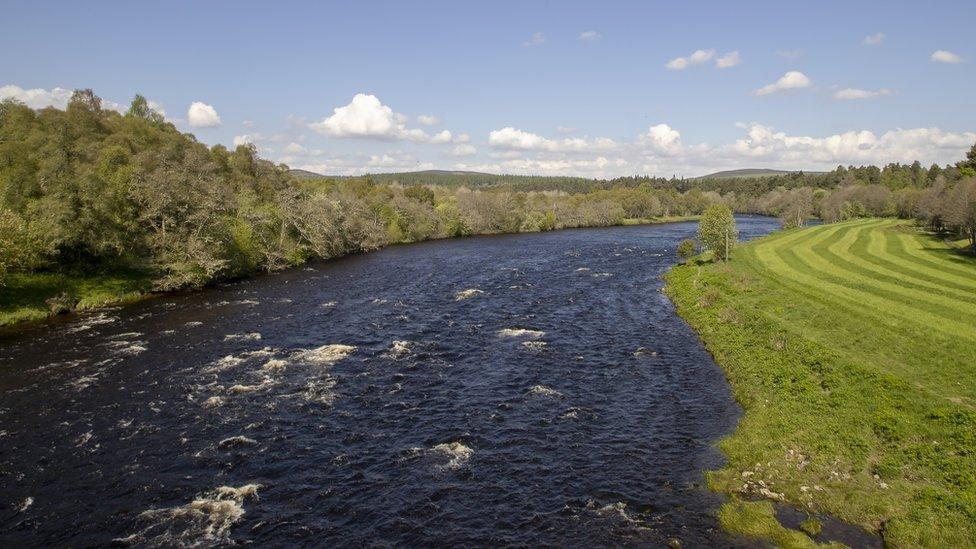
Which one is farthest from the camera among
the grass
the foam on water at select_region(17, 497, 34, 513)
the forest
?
the forest

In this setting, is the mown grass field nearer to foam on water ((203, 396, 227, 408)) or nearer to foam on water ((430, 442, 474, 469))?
foam on water ((430, 442, 474, 469))

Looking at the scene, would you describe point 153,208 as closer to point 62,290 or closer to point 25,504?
point 62,290

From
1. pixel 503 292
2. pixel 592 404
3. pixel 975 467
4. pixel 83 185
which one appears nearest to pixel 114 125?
pixel 83 185

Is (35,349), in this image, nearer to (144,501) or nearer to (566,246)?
(144,501)

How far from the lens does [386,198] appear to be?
150 meters

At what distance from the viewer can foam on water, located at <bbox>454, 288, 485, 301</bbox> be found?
65.2 metres

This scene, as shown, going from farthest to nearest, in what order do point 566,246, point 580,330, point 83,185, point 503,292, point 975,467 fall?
point 566,246 < point 503,292 < point 83,185 < point 580,330 < point 975,467

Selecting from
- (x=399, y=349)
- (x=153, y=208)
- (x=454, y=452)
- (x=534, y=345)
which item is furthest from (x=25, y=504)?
(x=153, y=208)

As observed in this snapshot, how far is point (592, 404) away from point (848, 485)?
13.7 m

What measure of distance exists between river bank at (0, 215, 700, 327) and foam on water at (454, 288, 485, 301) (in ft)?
120

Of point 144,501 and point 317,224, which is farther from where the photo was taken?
point 317,224

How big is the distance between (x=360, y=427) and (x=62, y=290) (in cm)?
4764

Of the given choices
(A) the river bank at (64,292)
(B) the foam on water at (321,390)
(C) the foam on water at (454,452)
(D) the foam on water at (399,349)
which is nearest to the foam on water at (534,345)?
(D) the foam on water at (399,349)

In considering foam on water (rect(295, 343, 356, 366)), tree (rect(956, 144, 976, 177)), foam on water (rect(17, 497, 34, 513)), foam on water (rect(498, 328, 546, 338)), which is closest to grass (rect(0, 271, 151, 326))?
foam on water (rect(295, 343, 356, 366))
